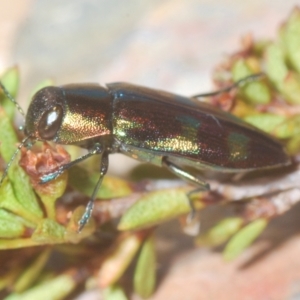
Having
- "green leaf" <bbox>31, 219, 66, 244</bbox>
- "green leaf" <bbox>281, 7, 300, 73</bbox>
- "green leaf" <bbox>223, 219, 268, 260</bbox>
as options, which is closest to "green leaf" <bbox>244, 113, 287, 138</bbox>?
"green leaf" <bbox>281, 7, 300, 73</bbox>

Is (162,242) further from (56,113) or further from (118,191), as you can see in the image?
(56,113)

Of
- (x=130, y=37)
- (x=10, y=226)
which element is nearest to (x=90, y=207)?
(x=10, y=226)

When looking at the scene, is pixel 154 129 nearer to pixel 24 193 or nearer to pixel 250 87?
pixel 250 87

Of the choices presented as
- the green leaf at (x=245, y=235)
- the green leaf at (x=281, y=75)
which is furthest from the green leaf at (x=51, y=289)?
the green leaf at (x=281, y=75)

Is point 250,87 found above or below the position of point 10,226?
above

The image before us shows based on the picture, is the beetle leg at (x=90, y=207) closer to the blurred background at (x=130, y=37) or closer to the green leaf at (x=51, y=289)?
the green leaf at (x=51, y=289)

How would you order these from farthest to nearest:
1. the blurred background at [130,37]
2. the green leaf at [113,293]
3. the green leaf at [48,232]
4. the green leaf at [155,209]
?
1. the blurred background at [130,37]
2. the green leaf at [113,293]
3. the green leaf at [155,209]
4. the green leaf at [48,232]

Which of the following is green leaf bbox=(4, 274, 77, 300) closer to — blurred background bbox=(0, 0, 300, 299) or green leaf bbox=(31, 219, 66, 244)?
green leaf bbox=(31, 219, 66, 244)
